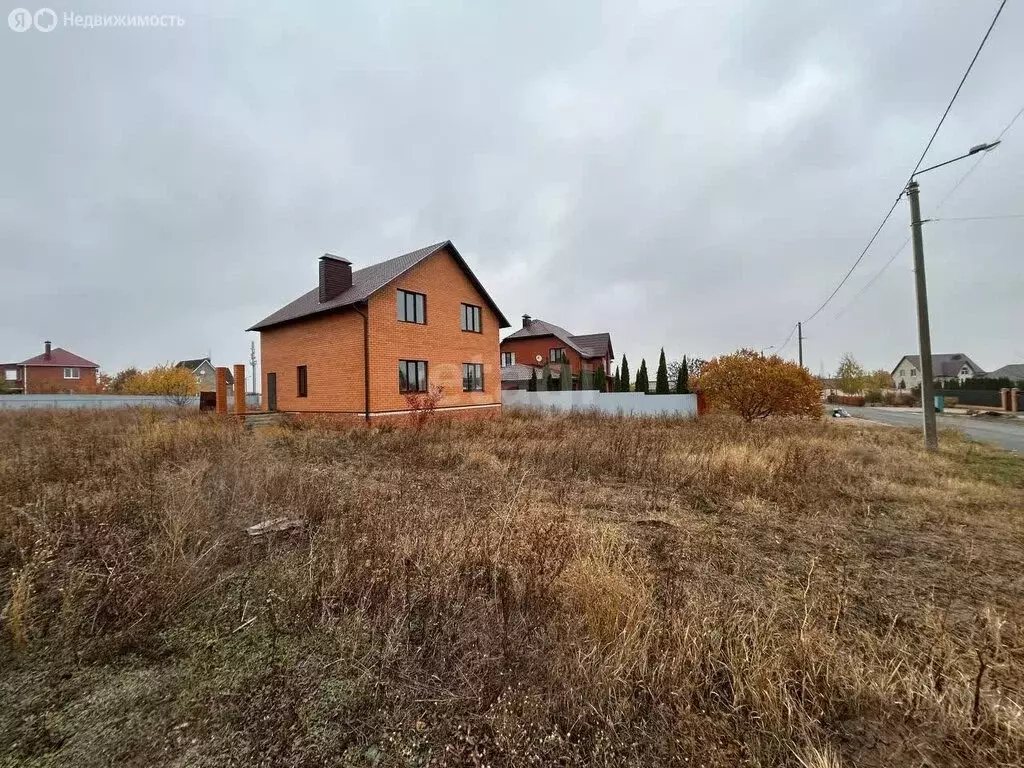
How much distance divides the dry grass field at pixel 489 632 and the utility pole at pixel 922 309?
6431mm

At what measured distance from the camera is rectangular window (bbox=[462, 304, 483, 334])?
1911cm

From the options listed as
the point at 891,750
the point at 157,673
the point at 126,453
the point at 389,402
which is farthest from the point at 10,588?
the point at 389,402

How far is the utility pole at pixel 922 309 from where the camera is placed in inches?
384

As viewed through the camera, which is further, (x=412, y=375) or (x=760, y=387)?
(x=412, y=375)

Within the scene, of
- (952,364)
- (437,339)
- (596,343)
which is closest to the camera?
(437,339)

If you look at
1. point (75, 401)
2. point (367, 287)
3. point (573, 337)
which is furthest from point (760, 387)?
point (75, 401)

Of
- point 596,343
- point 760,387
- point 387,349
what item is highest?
point 596,343

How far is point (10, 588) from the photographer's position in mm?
2750

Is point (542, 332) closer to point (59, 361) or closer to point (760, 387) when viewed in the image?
point (760, 387)

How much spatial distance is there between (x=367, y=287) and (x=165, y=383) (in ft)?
73.5

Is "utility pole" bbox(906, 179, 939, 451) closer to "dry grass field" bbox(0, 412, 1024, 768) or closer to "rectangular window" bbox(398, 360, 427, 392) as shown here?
"dry grass field" bbox(0, 412, 1024, 768)

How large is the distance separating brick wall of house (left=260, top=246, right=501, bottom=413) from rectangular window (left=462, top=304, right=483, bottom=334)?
0.27 meters

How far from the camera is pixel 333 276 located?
16.8 meters

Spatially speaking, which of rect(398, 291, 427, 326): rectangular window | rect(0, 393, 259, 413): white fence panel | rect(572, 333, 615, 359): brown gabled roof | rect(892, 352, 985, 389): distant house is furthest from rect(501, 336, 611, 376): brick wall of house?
rect(892, 352, 985, 389): distant house
